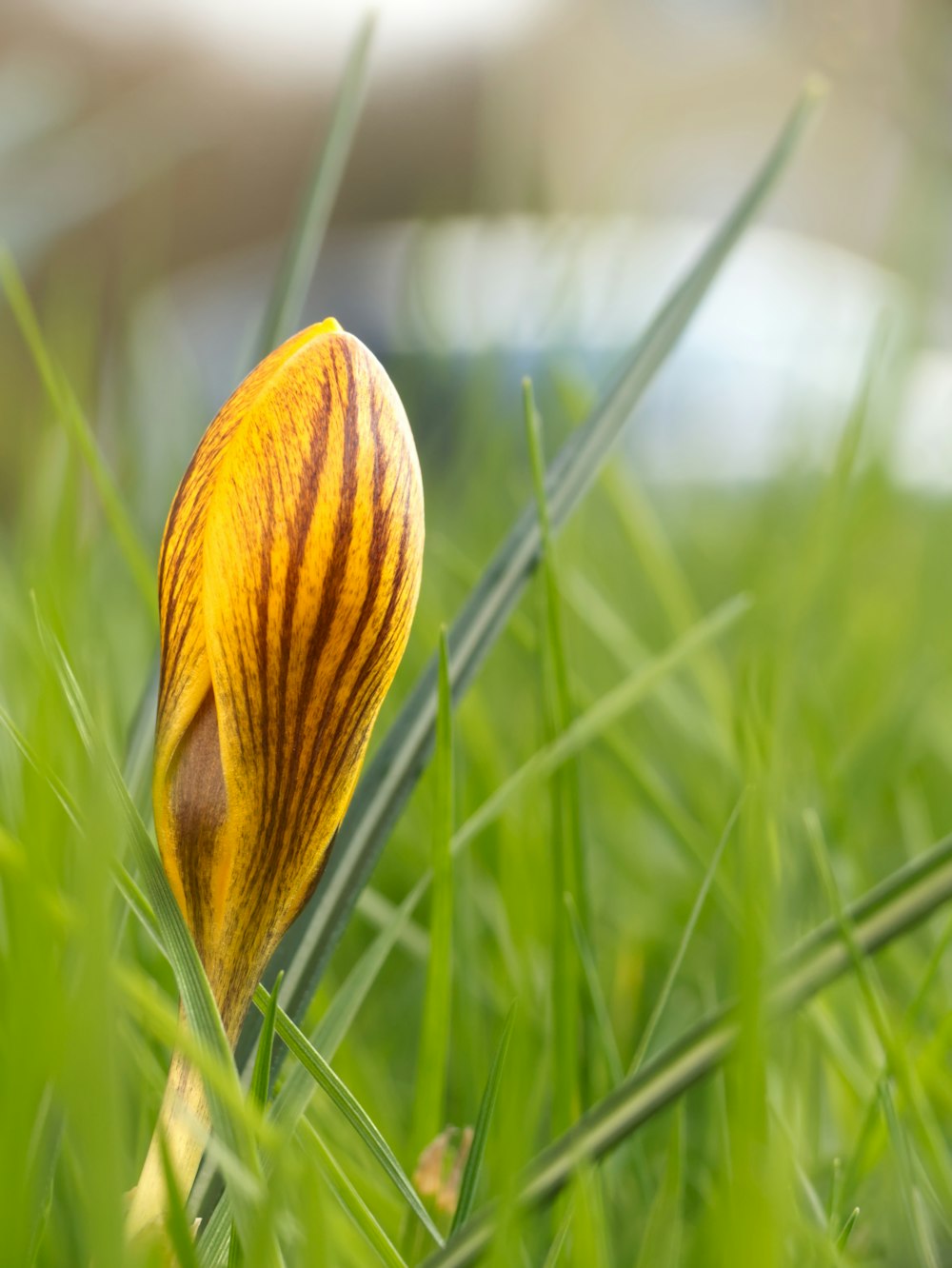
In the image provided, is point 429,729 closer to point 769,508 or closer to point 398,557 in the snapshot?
point 398,557

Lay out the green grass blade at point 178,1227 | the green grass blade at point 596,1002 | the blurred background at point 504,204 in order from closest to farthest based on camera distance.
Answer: the green grass blade at point 178,1227
the green grass blade at point 596,1002
the blurred background at point 504,204

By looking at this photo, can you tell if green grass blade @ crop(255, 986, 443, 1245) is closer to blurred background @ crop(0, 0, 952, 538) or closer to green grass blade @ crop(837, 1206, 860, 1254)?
green grass blade @ crop(837, 1206, 860, 1254)

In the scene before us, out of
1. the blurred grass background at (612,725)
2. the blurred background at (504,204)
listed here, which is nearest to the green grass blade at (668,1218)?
the blurred grass background at (612,725)

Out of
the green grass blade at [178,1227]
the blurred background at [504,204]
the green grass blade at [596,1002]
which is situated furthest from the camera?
the blurred background at [504,204]

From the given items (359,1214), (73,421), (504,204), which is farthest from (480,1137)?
(504,204)

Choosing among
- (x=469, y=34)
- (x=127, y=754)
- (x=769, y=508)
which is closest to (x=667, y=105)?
(x=469, y=34)

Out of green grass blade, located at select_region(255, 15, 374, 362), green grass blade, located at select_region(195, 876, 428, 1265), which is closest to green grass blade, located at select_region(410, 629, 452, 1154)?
green grass blade, located at select_region(195, 876, 428, 1265)

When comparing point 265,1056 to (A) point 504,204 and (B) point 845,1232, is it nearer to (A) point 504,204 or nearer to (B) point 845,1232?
(B) point 845,1232

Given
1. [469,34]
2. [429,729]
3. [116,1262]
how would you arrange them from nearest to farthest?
[116,1262] → [429,729] → [469,34]

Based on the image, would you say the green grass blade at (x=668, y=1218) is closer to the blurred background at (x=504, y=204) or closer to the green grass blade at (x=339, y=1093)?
the green grass blade at (x=339, y=1093)
